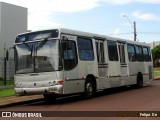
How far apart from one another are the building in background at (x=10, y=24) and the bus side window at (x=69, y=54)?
22230mm

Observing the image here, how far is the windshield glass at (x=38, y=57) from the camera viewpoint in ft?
53.4

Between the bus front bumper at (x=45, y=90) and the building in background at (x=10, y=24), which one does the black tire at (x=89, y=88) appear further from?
the building in background at (x=10, y=24)

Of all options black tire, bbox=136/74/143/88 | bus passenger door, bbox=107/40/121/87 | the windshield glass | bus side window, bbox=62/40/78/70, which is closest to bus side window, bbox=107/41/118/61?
bus passenger door, bbox=107/40/121/87

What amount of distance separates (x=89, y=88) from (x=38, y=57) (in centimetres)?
320

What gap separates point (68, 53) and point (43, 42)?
117cm

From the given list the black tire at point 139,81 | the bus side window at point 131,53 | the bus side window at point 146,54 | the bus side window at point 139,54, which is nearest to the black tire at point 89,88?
the bus side window at point 131,53

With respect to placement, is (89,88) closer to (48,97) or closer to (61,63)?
(48,97)

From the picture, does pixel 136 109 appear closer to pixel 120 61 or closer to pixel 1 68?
pixel 120 61

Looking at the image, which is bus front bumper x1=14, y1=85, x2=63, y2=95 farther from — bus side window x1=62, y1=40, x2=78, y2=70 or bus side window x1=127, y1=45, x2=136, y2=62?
bus side window x1=127, y1=45, x2=136, y2=62

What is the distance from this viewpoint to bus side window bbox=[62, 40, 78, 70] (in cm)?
1656

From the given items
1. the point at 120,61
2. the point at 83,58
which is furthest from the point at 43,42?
the point at 120,61

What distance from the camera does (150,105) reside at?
14.9 metres

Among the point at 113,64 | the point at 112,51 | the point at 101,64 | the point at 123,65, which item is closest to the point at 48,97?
the point at 101,64

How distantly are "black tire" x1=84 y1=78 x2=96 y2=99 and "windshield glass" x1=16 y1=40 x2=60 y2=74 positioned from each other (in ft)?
8.34
